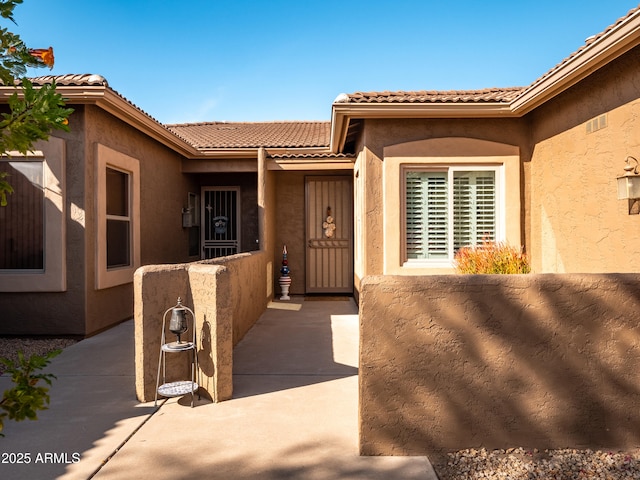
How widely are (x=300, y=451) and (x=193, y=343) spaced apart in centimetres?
155

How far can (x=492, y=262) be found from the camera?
6.27 m

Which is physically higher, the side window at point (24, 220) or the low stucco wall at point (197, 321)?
the side window at point (24, 220)

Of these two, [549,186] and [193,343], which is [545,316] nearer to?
[193,343]

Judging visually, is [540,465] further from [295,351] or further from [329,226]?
[329,226]

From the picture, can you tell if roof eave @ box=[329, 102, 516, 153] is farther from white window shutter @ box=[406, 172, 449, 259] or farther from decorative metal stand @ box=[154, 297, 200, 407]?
decorative metal stand @ box=[154, 297, 200, 407]

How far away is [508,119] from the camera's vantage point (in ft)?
24.5

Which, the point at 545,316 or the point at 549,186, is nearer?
the point at 545,316

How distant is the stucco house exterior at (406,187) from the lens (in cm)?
568

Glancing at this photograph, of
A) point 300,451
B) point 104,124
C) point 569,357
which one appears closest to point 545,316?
point 569,357

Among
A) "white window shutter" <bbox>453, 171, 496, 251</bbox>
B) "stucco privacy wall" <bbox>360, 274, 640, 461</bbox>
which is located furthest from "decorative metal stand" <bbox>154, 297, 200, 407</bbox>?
"white window shutter" <bbox>453, 171, 496, 251</bbox>

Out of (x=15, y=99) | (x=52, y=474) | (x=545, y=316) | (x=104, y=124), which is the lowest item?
(x=52, y=474)

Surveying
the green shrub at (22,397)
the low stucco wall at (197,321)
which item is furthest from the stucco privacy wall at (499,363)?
the green shrub at (22,397)

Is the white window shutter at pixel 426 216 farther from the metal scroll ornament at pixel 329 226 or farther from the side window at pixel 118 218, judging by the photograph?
the side window at pixel 118 218

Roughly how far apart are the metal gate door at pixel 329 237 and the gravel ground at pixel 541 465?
27.2 feet
